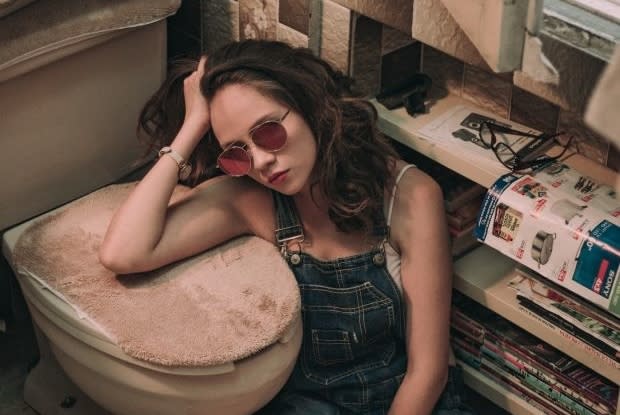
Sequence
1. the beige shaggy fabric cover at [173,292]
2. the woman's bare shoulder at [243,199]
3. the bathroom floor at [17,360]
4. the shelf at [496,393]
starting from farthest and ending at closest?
the bathroom floor at [17,360] < the shelf at [496,393] < the woman's bare shoulder at [243,199] < the beige shaggy fabric cover at [173,292]


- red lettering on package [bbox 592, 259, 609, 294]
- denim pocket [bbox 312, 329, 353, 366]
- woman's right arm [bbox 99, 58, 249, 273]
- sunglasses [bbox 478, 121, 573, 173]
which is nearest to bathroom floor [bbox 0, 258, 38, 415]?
woman's right arm [bbox 99, 58, 249, 273]

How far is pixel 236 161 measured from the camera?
158 cm

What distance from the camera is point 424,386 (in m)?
1.70

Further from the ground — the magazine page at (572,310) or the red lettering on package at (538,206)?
the red lettering on package at (538,206)

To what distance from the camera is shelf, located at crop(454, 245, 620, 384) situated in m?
1.65

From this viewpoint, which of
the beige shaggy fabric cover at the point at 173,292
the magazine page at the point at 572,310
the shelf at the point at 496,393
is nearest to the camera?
the beige shaggy fabric cover at the point at 173,292

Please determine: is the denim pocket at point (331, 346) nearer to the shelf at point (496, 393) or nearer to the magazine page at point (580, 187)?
the shelf at point (496, 393)

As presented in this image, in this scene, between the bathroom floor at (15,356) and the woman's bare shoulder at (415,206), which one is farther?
the bathroom floor at (15,356)

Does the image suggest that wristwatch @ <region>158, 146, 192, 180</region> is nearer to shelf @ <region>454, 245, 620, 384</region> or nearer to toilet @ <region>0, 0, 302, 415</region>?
toilet @ <region>0, 0, 302, 415</region>

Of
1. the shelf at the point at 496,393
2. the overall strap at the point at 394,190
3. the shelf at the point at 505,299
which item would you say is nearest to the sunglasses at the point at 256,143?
the overall strap at the point at 394,190

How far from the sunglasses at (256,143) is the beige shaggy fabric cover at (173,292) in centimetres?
16

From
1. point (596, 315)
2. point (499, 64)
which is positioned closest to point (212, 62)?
point (499, 64)

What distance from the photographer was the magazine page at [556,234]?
1.54 meters

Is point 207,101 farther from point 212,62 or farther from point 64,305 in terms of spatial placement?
point 64,305
